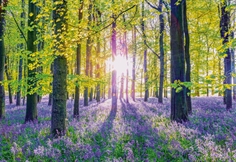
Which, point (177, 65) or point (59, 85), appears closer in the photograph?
point (59, 85)

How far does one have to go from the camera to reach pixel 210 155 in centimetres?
408

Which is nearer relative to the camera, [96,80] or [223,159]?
[223,159]

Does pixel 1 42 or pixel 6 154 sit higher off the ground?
pixel 1 42

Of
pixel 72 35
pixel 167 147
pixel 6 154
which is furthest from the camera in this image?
pixel 72 35

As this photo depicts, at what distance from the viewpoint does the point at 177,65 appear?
27.8 ft

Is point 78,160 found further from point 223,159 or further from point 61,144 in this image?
point 223,159

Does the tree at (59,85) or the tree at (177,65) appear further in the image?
the tree at (177,65)

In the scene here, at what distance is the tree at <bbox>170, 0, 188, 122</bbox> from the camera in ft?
27.1

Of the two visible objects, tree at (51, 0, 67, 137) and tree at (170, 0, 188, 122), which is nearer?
tree at (51, 0, 67, 137)

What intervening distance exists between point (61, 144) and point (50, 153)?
3.11 feet

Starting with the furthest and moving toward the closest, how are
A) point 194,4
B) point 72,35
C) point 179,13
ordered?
point 194,4
point 179,13
point 72,35

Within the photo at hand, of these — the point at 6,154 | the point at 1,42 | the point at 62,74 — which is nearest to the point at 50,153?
the point at 6,154

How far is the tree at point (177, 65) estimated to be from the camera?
827cm

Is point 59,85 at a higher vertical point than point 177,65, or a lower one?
lower
